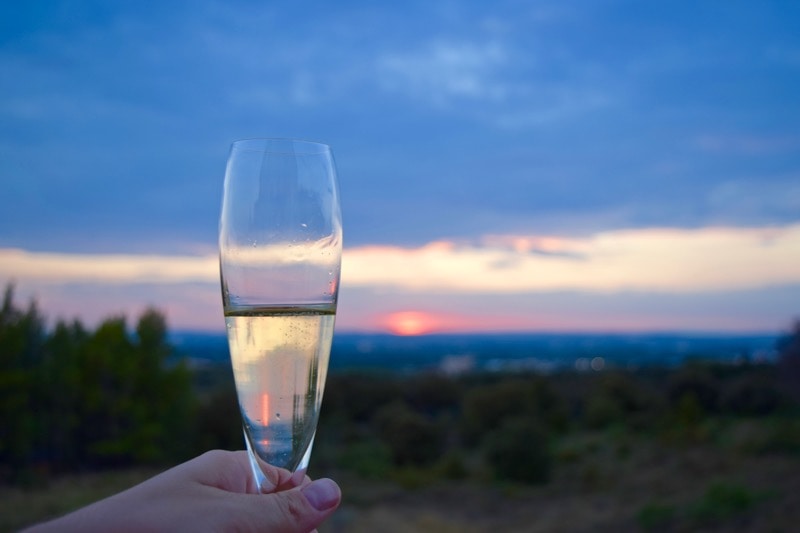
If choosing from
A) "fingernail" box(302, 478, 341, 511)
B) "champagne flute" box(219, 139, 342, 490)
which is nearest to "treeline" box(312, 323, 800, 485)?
"fingernail" box(302, 478, 341, 511)

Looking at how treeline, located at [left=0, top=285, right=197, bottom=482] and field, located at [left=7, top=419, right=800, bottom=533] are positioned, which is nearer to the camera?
field, located at [left=7, top=419, right=800, bottom=533]

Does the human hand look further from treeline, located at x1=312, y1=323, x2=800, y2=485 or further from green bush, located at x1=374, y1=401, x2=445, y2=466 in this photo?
green bush, located at x1=374, y1=401, x2=445, y2=466

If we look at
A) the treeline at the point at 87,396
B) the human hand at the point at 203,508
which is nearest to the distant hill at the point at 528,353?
the treeline at the point at 87,396

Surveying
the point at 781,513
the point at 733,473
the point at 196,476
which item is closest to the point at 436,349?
the point at 733,473

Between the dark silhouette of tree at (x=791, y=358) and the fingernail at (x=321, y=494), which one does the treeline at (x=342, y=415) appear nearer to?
the dark silhouette of tree at (x=791, y=358)

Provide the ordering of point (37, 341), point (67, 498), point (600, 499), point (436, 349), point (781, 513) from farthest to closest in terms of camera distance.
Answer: point (436, 349) < point (37, 341) < point (600, 499) < point (67, 498) < point (781, 513)

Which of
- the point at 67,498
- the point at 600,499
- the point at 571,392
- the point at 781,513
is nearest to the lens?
the point at 781,513

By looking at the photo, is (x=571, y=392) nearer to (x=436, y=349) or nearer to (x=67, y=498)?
(x=67, y=498)
